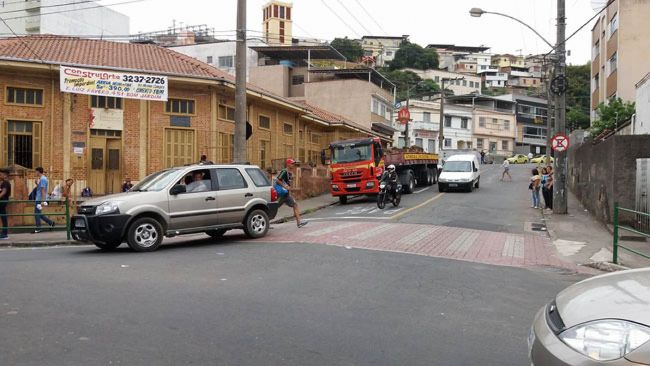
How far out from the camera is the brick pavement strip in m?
11.7

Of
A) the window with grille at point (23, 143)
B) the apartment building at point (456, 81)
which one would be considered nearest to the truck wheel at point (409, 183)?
the window with grille at point (23, 143)

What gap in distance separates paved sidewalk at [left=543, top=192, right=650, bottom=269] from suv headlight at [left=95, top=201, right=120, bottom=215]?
946 cm

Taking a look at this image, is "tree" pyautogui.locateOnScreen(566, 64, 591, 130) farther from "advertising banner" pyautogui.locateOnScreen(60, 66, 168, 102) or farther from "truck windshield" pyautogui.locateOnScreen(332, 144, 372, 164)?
"advertising banner" pyautogui.locateOnScreen(60, 66, 168, 102)

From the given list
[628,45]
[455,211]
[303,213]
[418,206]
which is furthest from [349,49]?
[455,211]

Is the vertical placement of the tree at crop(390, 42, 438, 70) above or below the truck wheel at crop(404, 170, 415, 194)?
above

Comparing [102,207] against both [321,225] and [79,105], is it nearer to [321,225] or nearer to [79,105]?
[321,225]

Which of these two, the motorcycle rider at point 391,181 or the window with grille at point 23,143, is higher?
the window with grille at point 23,143

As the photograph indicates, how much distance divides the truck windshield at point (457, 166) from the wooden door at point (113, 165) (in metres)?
17.3

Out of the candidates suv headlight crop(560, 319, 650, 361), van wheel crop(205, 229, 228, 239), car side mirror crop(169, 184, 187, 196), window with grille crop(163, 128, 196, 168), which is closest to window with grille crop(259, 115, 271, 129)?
window with grille crop(163, 128, 196, 168)

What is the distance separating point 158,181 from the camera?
12078 mm

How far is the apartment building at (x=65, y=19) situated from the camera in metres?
63.6

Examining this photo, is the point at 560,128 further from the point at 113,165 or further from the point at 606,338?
the point at 606,338

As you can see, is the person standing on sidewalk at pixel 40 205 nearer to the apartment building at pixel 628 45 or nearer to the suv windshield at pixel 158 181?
the suv windshield at pixel 158 181

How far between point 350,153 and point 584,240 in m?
11.9
